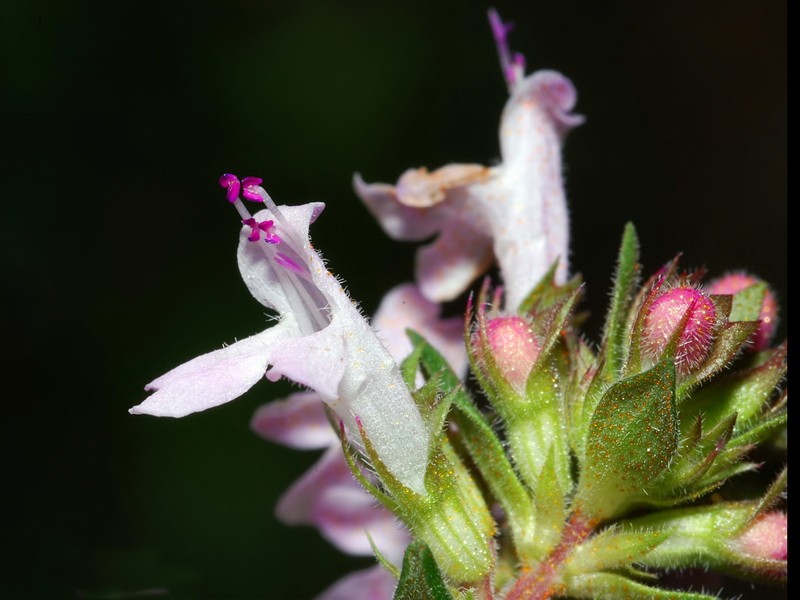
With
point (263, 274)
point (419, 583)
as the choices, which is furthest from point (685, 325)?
point (263, 274)

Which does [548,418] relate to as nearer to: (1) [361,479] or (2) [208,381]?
(1) [361,479]

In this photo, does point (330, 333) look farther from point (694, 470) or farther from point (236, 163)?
point (236, 163)

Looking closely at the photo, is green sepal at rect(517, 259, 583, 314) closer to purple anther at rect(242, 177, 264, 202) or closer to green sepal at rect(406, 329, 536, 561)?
green sepal at rect(406, 329, 536, 561)

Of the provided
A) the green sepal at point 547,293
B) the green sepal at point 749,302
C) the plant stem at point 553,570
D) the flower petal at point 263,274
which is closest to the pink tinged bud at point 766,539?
the plant stem at point 553,570

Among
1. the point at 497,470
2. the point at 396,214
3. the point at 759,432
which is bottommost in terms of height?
the point at 759,432

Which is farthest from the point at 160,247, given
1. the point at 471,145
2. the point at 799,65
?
the point at 799,65

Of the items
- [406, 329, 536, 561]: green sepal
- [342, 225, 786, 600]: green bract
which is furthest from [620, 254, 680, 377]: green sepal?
[406, 329, 536, 561]: green sepal

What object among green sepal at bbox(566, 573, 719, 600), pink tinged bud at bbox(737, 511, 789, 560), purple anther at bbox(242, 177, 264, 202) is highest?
purple anther at bbox(242, 177, 264, 202)

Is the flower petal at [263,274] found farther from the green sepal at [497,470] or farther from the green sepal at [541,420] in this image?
the green sepal at [541,420]
